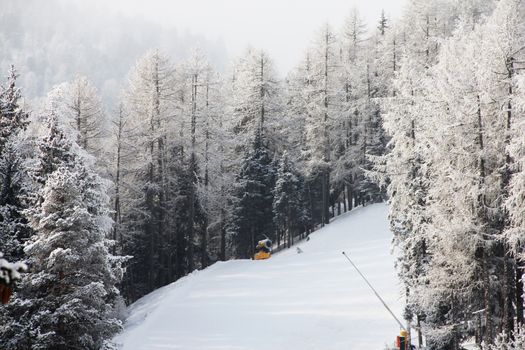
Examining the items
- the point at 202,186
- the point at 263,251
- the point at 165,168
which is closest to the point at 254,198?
the point at 263,251

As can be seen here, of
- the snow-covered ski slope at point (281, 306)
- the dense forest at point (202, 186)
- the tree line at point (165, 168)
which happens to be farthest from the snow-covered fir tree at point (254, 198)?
the snow-covered ski slope at point (281, 306)

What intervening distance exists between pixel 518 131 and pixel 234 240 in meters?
29.3

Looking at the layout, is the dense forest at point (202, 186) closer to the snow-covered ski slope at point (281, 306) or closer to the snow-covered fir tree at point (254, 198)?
the snow-covered ski slope at point (281, 306)

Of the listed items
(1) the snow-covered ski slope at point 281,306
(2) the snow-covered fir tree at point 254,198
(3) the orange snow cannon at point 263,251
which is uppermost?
(2) the snow-covered fir tree at point 254,198

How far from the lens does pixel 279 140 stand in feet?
141

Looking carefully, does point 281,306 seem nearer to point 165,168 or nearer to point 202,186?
point 202,186

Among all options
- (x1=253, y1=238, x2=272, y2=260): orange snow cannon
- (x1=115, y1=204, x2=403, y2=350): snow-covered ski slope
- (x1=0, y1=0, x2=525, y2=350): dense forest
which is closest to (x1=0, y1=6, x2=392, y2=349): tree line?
(x1=0, y1=0, x2=525, y2=350): dense forest

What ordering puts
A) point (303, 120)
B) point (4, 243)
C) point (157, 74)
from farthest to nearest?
1. point (303, 120)
2. point (157, 74)
3. point (4, 243)

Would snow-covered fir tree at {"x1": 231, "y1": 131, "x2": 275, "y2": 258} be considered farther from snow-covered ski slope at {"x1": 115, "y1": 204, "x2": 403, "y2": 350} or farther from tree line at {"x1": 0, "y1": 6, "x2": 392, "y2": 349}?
snow-covered ski slope at {"x1": 115, "y1": 204, "x2": 403, "y2": 350}

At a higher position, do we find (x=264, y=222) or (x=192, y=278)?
A: (x=264, y=222)

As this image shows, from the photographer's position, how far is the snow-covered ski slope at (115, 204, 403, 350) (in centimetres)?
1975

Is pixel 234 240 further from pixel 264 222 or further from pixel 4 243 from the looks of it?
pixel 4 243

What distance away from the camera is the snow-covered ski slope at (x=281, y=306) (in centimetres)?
1975

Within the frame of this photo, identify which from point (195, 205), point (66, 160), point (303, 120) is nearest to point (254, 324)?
point (66, 160)
